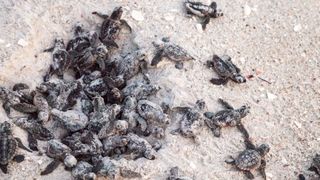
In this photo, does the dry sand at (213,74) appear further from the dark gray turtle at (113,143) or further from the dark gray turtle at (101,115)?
the dark gray turtle at (101,115)

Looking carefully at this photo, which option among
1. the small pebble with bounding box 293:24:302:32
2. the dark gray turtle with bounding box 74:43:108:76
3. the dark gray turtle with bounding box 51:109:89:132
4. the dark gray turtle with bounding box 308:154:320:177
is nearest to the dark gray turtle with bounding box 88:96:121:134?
the dark gray turtle with bounding box 51:109:89:132

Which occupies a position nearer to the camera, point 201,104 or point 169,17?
point 201,104

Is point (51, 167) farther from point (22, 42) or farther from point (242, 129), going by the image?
point (242, 129)

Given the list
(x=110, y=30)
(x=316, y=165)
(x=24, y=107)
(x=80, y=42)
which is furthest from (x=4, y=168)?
(x=316, y=165)

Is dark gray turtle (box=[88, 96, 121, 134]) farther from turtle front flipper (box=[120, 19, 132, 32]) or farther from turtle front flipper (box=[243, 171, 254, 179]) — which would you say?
turtle front flipper (box=[243, 171, 254, 179])

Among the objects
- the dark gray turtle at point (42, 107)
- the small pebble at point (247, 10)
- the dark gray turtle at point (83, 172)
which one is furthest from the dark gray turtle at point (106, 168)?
the small pebble at point (247, 10)

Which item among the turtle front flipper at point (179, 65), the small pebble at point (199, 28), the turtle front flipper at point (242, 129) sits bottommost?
the turtle front flipper at point (242, 129)
